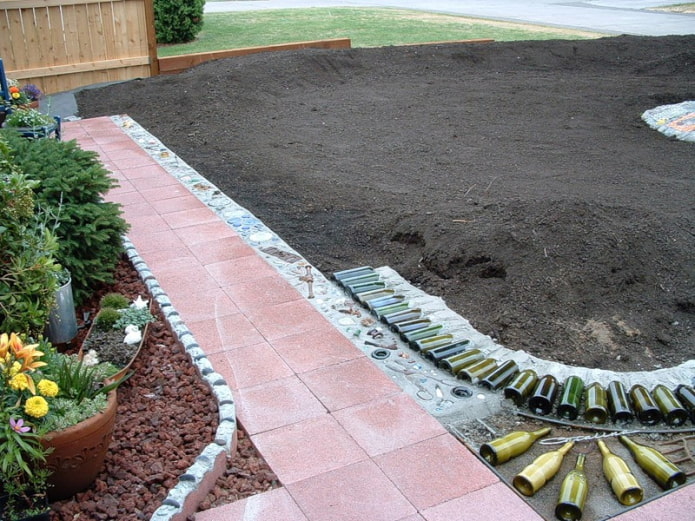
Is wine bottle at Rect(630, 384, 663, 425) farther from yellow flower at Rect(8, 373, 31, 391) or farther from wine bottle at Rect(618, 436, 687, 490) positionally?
yellow flower at Rect(8, 373, 31, 391)

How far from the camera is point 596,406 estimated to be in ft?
14.1

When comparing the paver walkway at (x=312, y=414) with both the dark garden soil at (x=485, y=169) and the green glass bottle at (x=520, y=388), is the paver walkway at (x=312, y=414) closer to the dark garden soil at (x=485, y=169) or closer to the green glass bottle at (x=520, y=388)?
the green glass bottle at (x=520, y=388)

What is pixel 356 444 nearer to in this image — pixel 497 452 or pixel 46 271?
pixel 497 452

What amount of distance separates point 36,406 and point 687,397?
12.0 feet

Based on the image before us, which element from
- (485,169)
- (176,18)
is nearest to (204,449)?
(485,169)

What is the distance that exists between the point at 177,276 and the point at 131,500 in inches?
112

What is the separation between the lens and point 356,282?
6.05m

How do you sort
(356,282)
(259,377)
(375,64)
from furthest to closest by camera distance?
(375,64) → (356,282) → (259,377)

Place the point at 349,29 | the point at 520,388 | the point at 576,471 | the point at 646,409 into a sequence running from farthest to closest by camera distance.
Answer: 1. the point at 349,29
2. the point at 520,388
3. the point at 646,409
4. the point at 576,471

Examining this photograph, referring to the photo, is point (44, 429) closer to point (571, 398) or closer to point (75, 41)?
point (571, 398)

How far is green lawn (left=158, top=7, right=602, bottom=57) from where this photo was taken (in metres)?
18.9

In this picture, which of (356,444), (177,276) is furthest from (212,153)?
(356,444)

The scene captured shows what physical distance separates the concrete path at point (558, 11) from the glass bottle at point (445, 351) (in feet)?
59.5

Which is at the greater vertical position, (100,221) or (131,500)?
(100,221)
